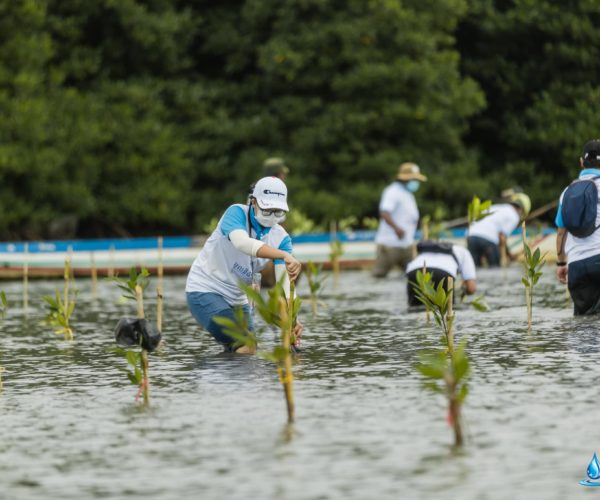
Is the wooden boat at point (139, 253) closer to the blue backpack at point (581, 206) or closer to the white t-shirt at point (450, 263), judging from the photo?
the white t-shirt at point (450, 263)

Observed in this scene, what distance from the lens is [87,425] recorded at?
955 centimetres

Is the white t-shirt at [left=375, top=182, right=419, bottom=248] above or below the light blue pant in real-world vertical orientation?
above

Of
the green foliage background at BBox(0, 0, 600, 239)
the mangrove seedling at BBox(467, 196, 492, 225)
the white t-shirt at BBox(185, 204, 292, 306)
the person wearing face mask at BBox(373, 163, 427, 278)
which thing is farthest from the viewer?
the green foliage background at BBox(0, 0, 600, 239)

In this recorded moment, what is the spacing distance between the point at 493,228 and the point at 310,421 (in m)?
15.4

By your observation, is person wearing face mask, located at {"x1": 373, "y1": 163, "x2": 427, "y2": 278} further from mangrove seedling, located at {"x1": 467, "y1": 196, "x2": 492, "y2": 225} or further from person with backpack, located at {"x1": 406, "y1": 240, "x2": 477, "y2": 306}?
mangrove seedling, located at {"x1": 467, "y1": 196, "x2": 492, "y2": 225}

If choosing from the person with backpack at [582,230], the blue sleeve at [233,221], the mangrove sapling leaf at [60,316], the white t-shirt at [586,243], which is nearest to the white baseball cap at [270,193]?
the blue sleeve at [233,221]

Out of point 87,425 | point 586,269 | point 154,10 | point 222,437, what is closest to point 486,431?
point 222,437

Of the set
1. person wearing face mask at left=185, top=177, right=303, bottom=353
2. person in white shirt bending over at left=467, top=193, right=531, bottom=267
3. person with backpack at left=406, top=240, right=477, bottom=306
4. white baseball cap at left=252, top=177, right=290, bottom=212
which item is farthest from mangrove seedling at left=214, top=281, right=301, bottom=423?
person in white shirt bending over at left=467, top=193, right=531, bottom=267

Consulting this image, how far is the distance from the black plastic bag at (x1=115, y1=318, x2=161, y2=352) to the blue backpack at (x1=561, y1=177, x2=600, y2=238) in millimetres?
5152

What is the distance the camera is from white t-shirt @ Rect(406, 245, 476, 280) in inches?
642

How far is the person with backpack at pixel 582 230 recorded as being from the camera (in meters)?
14.0

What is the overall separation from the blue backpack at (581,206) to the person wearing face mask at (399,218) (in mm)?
9251

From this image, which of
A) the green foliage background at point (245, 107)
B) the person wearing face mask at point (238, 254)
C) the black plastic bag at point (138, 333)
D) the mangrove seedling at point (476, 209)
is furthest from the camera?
the green foliage background at point (245, 107)

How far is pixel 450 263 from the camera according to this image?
16.4 meters
